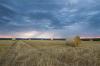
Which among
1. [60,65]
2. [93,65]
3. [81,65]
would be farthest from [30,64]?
[93,65]

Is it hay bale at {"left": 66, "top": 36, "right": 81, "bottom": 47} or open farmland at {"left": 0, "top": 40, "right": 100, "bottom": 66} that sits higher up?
hay bale at {"left": 66, "top": 36, "right": 81, "bottom": 47}

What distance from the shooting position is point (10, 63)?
16.7ft

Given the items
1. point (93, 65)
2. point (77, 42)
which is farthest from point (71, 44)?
point (93, 65)

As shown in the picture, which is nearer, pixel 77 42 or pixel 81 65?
pixel 81 65

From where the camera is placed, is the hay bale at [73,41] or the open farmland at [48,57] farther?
the hay bale at [73,41]

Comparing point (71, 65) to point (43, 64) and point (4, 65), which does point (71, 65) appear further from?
point (4, 65)

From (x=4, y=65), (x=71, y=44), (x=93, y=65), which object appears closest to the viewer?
(x=4, y=65)

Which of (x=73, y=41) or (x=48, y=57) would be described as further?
(x=73, y=41)

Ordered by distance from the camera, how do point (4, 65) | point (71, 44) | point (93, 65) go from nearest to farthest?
point (4, 65), point (93, 65), point (71, 44)

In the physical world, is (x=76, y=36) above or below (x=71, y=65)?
above

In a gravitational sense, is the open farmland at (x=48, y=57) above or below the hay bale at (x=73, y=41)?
below

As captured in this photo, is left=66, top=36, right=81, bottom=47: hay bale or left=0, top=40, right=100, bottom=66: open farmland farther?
left=66, top=36, right=81, bottom=47: hay bale

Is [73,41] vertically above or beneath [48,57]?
above

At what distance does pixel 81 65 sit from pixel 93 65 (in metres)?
0.40
